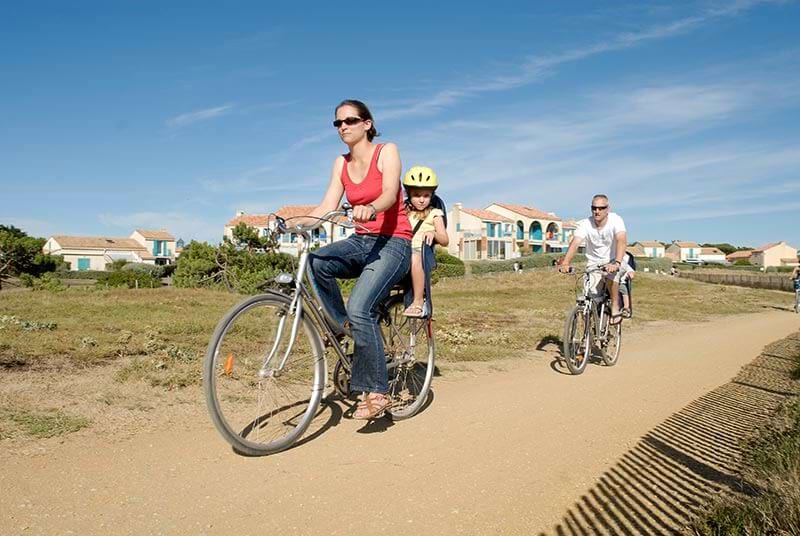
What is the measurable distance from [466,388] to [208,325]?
450 centimetres

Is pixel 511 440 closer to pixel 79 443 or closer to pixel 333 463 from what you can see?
pixel 333 463

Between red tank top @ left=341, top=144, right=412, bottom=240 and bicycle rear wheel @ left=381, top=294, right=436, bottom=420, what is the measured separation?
2.33 ft

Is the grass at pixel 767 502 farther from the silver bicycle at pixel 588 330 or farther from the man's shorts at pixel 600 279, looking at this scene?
the man's shorts at pixel 600 279

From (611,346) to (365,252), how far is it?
5556 millimetres

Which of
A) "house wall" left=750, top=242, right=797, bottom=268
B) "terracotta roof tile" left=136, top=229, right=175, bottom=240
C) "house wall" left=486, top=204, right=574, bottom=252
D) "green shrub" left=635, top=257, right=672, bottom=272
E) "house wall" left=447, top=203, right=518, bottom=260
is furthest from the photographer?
"house wall" left=750, top=242, right=797, bottom=268

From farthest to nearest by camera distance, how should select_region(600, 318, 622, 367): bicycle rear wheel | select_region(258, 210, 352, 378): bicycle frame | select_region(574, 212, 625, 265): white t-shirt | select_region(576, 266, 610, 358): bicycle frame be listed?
1. select_region(574, 212, 625, 265): white t-shirt
2. select_region(600, 318, 622, 367): bicycle rear wheel
3. select_region(576, 266, 610, 358): bicycle frame
4. select_region(258, 210, 352, 378): bicycle frame

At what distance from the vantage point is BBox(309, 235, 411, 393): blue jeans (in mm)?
4426

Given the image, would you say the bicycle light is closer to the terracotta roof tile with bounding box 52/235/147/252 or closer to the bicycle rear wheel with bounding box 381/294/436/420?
the bicycle rear wheel with bounding box 381/294/436/420

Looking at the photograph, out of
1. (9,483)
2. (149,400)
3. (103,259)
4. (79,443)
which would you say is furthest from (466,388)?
(103,259)

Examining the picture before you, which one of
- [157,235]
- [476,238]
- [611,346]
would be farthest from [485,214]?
[611,346]

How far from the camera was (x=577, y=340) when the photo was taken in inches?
316

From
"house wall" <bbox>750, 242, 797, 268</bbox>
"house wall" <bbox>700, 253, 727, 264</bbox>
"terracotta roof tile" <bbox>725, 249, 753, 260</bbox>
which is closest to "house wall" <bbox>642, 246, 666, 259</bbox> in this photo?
"house wall" <bbox>700, 253, 727, 264</bbox>

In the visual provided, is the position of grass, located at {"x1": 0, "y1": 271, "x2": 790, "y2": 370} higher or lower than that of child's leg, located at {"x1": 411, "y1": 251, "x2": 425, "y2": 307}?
lower

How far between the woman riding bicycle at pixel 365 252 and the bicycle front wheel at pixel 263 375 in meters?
0.30
